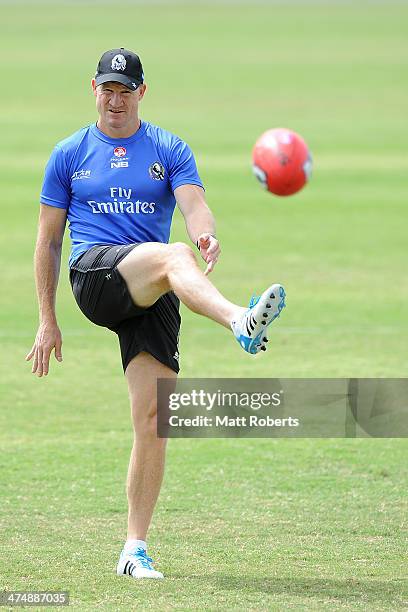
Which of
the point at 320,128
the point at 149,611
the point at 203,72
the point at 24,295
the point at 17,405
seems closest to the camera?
the point at 149,611

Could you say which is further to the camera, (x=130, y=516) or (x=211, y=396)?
(x=211, y=396)

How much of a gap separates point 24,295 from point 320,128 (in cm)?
1900

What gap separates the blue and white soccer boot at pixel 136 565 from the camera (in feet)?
20.6

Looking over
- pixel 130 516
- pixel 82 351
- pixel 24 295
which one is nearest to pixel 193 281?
pixel 130 516

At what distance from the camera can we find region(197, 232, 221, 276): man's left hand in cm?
619

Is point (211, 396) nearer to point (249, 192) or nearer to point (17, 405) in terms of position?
point (17, 405)

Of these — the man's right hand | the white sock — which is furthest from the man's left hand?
the white sock

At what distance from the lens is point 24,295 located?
50.2 ft

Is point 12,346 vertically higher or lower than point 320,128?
lower

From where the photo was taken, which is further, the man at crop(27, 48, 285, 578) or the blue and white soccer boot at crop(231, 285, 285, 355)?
the man at crop(27, 48, 285, 578)

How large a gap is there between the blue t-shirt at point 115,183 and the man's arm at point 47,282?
0.28ft

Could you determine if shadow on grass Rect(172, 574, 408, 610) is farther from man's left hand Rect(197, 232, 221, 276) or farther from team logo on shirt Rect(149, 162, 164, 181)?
team logo on shirt Rect(149, 162, 164, 181)

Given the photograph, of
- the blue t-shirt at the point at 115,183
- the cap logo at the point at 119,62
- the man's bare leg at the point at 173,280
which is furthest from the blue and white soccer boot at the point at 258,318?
the cap logo at the point at 119,62

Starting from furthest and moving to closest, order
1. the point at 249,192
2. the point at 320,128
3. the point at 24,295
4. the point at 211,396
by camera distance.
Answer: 1. the point at 320,128
2. the point at 249,192
3. the point at 24,295
4. the point at 211,396
